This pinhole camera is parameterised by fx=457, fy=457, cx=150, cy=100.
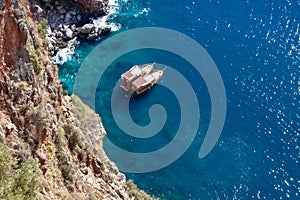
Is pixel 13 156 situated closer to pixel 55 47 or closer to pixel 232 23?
pixel 55 47

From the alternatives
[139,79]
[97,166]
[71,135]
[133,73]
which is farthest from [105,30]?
[71,135]

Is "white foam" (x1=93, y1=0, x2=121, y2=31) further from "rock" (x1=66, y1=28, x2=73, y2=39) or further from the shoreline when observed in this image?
"rock" (x1=66, y1=28, x2=73, y2=39)

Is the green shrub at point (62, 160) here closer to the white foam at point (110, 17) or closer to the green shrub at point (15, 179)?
the green shrub at point (15, 179)

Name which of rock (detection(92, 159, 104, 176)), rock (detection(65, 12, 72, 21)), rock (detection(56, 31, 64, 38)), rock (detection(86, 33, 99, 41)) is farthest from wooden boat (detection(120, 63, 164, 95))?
rock (detection(92, 159, 104, 176))

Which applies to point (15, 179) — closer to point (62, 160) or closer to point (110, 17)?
point (62, 160)

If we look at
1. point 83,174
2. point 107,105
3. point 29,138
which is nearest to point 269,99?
point 107,105

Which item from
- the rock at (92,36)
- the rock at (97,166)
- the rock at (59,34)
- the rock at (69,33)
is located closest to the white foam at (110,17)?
the rock at (92,36)

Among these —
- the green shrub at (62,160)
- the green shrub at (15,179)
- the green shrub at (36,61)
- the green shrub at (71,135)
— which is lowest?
the green shrub at (15,179)
